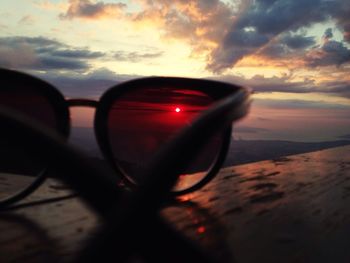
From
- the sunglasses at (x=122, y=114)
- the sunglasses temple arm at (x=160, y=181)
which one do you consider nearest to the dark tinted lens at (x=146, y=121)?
the sunglasses at (x=122, y=114)

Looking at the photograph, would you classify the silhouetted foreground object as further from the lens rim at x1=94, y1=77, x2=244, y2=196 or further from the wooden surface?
the lens rim at x1=94, y1=77, x2=244, y2=196

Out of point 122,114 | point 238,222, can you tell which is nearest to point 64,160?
point 238,222

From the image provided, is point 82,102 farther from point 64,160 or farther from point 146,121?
point 64,160

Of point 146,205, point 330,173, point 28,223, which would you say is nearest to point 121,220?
point 146,205

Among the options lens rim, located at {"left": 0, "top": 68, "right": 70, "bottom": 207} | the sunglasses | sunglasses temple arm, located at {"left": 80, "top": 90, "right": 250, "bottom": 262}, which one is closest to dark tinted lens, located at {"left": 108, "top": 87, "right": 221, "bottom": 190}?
the sunglasses

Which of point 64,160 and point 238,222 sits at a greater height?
point 64,160

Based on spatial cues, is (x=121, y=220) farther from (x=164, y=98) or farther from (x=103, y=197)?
(x=164, y=98)

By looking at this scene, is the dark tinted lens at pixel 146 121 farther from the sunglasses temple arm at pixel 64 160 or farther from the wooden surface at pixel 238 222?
the sunglasses temple arm at pixel 64 160
